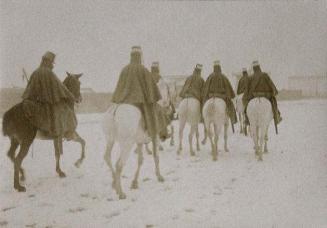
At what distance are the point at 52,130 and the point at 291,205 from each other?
400 centimetres

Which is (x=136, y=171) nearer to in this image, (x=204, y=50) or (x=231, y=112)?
(x=204, y=50)

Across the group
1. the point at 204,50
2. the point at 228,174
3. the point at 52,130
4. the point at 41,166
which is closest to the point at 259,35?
the point at 204,50

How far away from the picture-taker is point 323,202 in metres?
6.16

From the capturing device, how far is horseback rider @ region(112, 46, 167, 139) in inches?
245

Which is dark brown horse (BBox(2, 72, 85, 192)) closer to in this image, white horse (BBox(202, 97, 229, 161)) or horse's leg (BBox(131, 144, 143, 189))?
horse's leg (BBox(131, 144, 143, 189))

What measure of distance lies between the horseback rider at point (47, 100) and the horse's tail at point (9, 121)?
16cm

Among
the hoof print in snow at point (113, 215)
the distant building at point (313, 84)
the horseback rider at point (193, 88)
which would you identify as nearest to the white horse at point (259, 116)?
the distant building at point (313, 84)

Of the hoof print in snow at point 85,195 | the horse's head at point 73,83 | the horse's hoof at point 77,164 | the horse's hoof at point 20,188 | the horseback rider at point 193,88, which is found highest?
the horse's head at point 73,83

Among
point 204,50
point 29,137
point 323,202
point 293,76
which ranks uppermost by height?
point 204,50

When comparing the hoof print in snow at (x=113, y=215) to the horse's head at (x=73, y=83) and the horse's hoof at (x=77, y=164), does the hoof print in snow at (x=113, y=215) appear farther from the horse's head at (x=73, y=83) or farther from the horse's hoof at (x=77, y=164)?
the horse's head at (x=73, y=83)

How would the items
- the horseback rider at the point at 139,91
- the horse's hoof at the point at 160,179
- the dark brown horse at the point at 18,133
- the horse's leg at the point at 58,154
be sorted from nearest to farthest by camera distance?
the horseback rider at the point at 139,91
the dark brown horse at the point at 18,133
the horse's hoof at the point at 160,179
the horse's leg at the point at 58,154

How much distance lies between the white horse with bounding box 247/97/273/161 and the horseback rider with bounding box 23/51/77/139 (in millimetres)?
3724

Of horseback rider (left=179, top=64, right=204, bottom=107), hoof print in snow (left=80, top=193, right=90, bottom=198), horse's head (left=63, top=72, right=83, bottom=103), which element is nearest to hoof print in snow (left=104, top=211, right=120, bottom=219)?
hoof print in snow (left=80, top=193, right=90, bottom=198)

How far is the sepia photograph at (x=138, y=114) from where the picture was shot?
5.86 m
